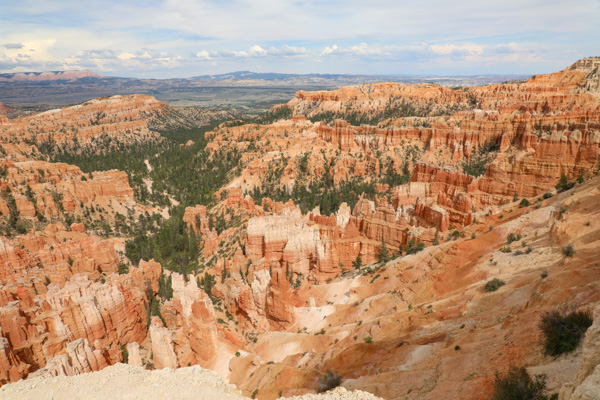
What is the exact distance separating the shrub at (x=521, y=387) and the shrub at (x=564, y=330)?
145 centimetres

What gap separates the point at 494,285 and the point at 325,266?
20.3 metres

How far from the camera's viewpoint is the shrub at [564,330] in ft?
32.2

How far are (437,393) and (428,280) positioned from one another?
587 inches

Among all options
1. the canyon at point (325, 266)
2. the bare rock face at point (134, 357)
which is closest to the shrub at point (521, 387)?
the canyon at point (325, 266)

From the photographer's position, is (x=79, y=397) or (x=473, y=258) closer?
(x=79, y=397)

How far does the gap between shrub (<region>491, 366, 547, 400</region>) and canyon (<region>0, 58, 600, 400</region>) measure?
48cm

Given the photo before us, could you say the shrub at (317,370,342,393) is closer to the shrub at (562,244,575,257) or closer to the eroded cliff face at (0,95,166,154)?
the shrub at (562,244,575,257)

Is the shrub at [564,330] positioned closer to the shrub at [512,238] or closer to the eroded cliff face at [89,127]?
the shrub at [512,238]

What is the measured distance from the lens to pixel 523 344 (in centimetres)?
1173

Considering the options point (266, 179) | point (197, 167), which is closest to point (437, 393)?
point (266, 179)

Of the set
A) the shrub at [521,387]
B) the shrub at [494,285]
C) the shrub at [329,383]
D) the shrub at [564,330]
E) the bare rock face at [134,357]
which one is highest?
the shrub at [564,330]

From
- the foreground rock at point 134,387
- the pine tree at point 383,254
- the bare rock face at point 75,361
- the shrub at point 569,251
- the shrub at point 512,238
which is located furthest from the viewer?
the pine tree at point 383,254

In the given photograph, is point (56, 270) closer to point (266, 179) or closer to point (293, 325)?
point (293, 325)

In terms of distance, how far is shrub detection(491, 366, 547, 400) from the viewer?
28.1 feet
